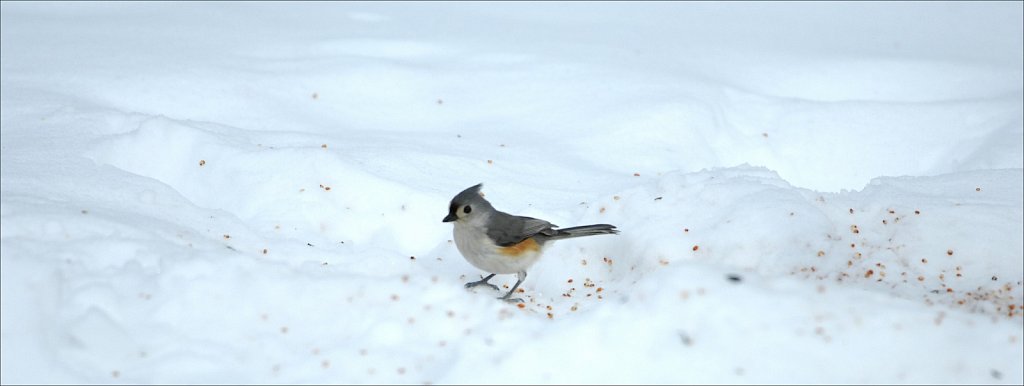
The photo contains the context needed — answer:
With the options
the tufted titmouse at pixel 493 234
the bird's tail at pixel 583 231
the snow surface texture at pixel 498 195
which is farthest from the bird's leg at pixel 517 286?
the bird's tail at pixel 583 231

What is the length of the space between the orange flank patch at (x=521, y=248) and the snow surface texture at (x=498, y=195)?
284 mm

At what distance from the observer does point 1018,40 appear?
1089 cm

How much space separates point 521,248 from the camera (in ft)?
16.3

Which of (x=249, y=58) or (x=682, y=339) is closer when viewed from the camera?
(x=682, y=339)

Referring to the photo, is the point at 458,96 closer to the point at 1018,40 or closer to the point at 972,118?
the point at 972,118

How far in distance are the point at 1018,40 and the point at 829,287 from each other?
27.2 feet

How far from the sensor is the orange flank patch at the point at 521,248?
4.93 metres

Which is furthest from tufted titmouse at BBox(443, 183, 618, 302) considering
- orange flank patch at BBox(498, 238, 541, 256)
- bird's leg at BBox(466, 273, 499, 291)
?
bird's leg at BBox(466, 273, 499, 291)

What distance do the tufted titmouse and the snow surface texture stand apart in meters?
0.28

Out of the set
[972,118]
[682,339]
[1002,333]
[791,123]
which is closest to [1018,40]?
[972,118]

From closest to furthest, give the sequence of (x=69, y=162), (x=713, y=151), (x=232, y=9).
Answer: (x=69, y=162) → (x=713, y=151) → (x=232, y=9)

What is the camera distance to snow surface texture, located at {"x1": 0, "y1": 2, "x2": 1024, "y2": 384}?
3902 mm

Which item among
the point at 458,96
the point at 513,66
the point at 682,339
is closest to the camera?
the point at 682,339

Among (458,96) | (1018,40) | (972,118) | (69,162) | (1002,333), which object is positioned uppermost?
(1018,40)
